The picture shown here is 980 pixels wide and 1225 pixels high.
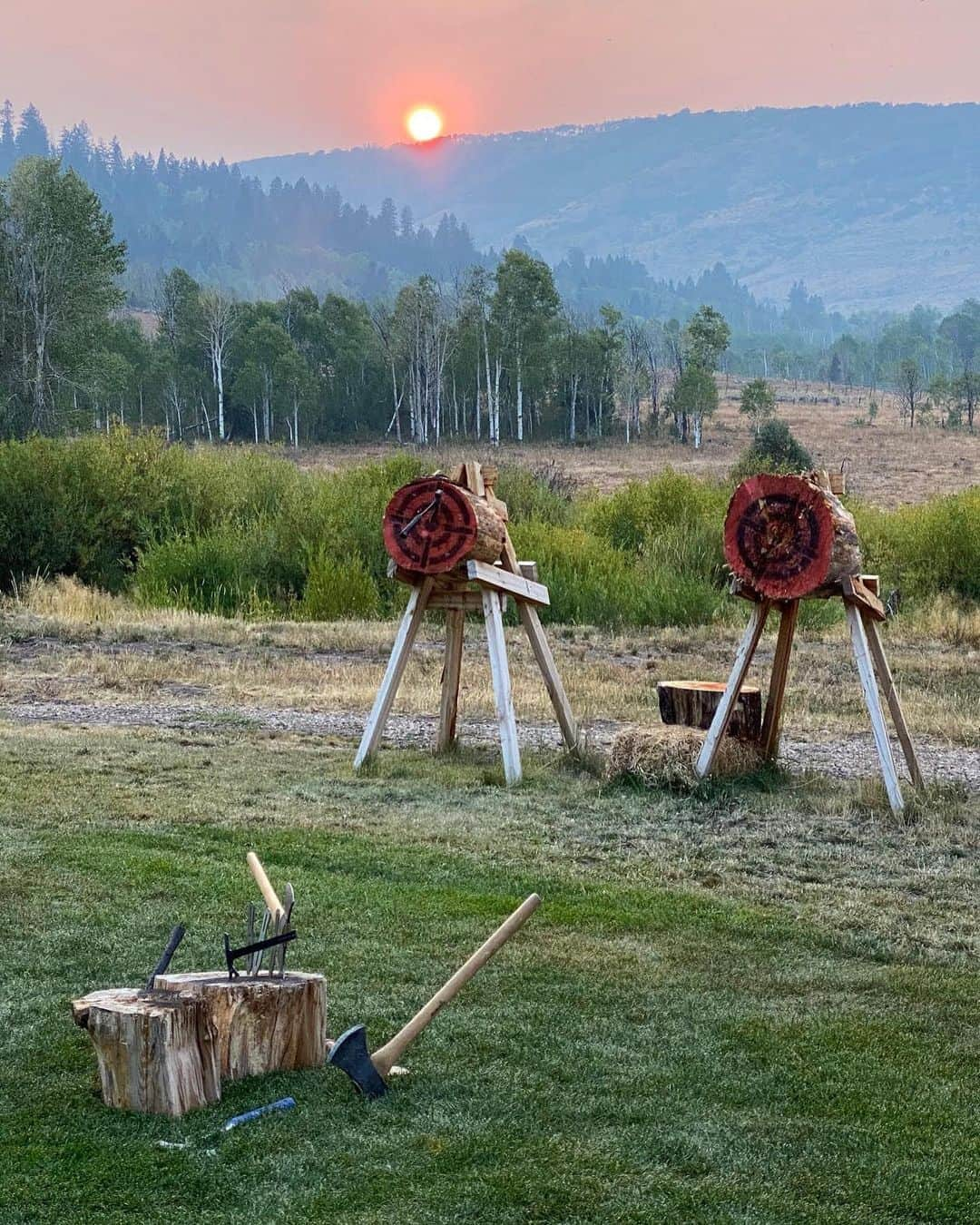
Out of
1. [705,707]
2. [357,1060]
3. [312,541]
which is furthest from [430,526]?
[312,541]

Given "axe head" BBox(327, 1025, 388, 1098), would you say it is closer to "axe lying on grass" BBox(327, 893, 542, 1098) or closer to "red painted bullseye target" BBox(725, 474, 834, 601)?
"axe lying on grass" BBox(327, 893, 542, 1098)

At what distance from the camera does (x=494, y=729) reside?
13.1 m

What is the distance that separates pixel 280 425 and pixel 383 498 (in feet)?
199

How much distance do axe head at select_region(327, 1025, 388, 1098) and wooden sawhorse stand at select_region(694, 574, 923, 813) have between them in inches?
219

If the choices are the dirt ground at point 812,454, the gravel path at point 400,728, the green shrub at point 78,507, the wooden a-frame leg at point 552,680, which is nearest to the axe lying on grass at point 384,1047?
the wooden a-frame leg at point 552,680

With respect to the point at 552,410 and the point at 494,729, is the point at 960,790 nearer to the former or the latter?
the point at 494,729

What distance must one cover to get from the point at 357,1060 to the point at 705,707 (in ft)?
22.1

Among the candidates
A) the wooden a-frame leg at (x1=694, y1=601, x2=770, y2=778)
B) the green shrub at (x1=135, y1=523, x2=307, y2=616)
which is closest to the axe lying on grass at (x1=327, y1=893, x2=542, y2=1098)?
the wooden a-frame leg at (x1=694, y1=601, x2=770, y2=778)

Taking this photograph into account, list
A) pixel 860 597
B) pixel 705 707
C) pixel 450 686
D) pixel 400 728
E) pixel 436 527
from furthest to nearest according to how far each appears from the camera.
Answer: pixel 400 728
pixel 450 686
pixel 705 707
pixel 436 527
pixel 860 597

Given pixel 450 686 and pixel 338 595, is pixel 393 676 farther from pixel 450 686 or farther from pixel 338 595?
pixel 338 595

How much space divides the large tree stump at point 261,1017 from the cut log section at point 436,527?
601cm

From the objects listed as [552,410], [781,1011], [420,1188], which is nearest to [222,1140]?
[420,1188]

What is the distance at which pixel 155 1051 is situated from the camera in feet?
14.6

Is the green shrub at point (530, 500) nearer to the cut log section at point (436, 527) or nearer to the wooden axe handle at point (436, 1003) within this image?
the cut log section at point (436, 527)
